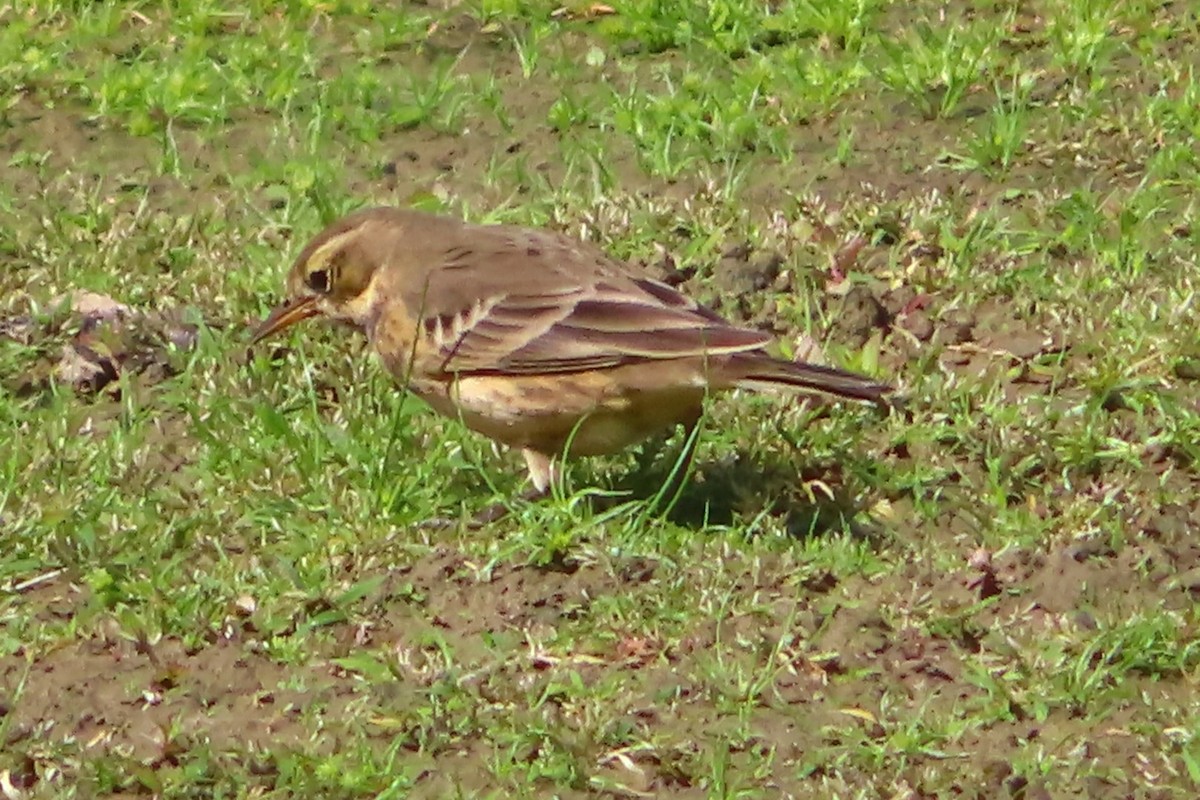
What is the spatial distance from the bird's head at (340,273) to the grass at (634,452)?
23cm

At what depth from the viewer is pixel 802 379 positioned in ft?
23.3

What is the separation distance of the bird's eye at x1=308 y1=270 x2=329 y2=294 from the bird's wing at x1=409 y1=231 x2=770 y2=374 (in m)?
0.39

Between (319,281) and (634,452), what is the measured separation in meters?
1.23

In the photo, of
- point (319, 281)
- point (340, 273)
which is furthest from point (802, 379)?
point (319, 281)

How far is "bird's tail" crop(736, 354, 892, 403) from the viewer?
7027mm

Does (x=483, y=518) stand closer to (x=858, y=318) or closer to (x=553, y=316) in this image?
(x=553, y=316)

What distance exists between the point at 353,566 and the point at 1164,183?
3929 mm

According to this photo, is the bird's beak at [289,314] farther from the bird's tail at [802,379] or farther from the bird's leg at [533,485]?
the bird's tail at [802,379]

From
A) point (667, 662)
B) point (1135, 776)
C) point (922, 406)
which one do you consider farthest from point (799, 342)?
point (1135, 776)

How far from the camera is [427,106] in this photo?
33.1 feet

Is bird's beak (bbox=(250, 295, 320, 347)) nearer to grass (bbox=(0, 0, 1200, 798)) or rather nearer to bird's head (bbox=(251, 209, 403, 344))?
bird's head (bbox=(251, 209, 403, 344))

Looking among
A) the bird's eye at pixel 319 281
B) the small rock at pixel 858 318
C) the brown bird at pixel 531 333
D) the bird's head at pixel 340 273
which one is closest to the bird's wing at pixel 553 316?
the brown bird at pixel 531 333

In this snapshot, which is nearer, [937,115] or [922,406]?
[922,406]

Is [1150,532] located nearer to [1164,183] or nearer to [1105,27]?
[1164,183]
